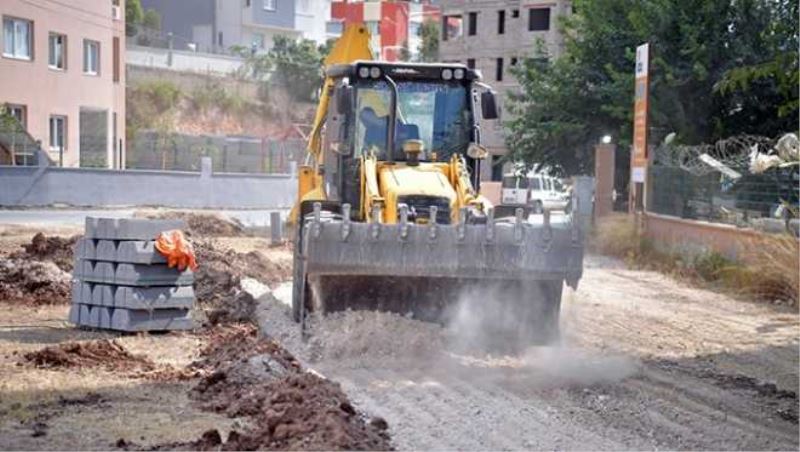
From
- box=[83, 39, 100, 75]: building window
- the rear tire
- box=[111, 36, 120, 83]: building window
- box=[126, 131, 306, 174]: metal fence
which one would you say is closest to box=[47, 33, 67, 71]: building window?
box=[83, 39, 100, 75]: building window

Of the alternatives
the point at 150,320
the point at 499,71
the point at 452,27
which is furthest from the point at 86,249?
the point at 452,27

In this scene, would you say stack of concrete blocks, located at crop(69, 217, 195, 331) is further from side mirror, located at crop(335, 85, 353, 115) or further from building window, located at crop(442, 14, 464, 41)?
building window, located at crop(442, 14, 464, 41)

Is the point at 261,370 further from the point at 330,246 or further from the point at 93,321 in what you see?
the point at 93,321

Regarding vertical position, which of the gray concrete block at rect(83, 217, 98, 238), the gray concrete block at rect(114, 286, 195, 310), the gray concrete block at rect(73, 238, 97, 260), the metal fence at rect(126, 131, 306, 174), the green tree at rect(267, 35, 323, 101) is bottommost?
the gray concrete block at rect(114, 286, 195, 310)

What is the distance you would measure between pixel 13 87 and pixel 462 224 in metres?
28.5

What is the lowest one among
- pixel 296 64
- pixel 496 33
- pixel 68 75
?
pixel 68 75

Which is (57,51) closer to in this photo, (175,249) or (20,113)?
(20,113)

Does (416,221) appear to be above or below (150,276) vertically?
above

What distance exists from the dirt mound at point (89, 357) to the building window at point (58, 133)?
29256mm

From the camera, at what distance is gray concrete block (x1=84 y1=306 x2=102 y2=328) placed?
12.5 meters

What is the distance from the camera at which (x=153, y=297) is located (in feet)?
40.7

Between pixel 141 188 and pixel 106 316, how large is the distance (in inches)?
1023

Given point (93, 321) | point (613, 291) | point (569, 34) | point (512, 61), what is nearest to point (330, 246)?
point (93, 321)

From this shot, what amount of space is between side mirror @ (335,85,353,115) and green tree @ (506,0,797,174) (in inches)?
623
